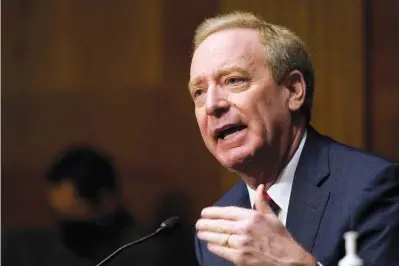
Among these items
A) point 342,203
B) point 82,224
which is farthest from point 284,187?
point 82,224

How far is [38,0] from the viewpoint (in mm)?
2850

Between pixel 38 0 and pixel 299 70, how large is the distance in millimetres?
1411

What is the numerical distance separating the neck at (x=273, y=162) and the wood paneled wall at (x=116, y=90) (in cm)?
89

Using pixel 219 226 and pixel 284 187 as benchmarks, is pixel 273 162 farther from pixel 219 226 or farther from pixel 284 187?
Answer: pixel 219 226

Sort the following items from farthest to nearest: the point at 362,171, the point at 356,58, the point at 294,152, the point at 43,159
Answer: the point at 43,159
the point at 356,58
the point at 294,152
the point at 362,171

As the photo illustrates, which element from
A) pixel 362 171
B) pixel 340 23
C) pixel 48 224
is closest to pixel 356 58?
pixel 340 23

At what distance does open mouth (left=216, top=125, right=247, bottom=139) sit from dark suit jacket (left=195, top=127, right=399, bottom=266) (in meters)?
0.17

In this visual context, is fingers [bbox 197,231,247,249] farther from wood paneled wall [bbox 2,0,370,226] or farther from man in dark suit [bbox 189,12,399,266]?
wood paneled wall [bbox 2,0,370,226]

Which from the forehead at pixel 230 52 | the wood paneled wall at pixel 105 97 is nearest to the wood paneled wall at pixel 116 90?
the wood paneled wall at pixel 105 97

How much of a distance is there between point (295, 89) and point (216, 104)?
232mm

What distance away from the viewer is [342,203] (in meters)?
1.57

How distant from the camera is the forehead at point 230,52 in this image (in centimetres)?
173

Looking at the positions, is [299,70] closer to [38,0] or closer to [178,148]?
[178,148]

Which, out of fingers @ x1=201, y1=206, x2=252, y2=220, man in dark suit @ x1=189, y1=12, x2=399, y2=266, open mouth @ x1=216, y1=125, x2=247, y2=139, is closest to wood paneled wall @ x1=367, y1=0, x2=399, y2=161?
man in dark suit @ x1=189, y1=12, x2=399, y2=266
